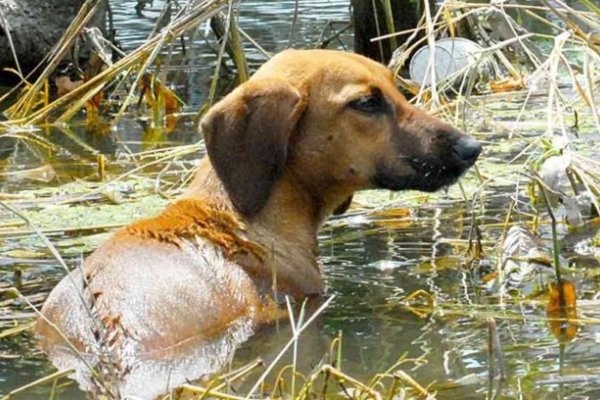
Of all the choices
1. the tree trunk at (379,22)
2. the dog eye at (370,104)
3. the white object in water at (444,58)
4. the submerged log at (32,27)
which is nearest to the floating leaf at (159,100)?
the tree trunk at (379,22)

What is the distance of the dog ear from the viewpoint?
645 centimetres

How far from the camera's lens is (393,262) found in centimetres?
743

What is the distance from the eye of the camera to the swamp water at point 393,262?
18.6ft

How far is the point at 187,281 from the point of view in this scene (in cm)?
606

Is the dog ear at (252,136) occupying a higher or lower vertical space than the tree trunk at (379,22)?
higher

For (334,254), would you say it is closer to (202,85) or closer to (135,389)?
(135,389)

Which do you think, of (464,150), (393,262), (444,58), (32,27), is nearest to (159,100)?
(32,27)

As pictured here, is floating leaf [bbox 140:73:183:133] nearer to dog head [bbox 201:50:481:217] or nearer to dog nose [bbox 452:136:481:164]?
dog head [bbox 201:50:481:217]

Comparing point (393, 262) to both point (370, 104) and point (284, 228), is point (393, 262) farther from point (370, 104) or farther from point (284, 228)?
point (370, 104)

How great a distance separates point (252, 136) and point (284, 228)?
49cm

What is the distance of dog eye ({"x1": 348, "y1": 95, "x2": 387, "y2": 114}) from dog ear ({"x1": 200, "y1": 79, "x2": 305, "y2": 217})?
224 millimetres

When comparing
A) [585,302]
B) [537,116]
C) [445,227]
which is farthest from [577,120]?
[585,302]

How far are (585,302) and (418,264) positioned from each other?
1186mm

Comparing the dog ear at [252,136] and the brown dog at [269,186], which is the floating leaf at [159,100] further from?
the dog ear at [252,136]
